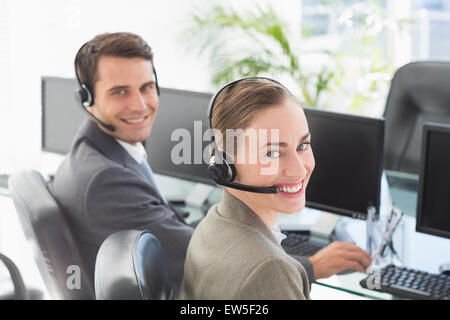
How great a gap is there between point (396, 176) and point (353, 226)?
547 mm

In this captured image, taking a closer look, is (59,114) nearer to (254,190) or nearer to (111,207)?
(111,207)

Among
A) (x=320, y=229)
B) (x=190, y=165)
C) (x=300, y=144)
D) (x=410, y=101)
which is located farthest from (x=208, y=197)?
(x=300, y=144)

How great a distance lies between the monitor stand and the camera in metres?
2.44

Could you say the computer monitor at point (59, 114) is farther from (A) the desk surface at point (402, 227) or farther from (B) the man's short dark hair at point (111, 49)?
(B) the man's short dark hair at point (111, 49)

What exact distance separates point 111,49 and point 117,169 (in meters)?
0.34

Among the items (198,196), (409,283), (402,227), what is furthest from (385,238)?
(198,196)

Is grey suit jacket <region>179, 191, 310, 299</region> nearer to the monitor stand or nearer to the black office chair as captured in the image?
the black office chair

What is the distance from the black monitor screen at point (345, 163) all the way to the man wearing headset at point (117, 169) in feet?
0.83

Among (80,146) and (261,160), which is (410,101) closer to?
(80,146)

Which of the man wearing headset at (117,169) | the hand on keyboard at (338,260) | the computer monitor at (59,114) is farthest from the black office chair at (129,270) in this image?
the computer monitor at (59,114)

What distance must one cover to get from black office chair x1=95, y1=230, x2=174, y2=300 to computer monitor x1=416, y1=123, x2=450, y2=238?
34.8 inches

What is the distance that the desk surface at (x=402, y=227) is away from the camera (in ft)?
5.96

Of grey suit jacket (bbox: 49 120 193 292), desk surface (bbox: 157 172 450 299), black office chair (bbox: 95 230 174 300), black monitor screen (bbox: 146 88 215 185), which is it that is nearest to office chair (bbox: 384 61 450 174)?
desk surface (bbox: 157 172 450 299)

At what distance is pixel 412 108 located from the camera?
269cm
